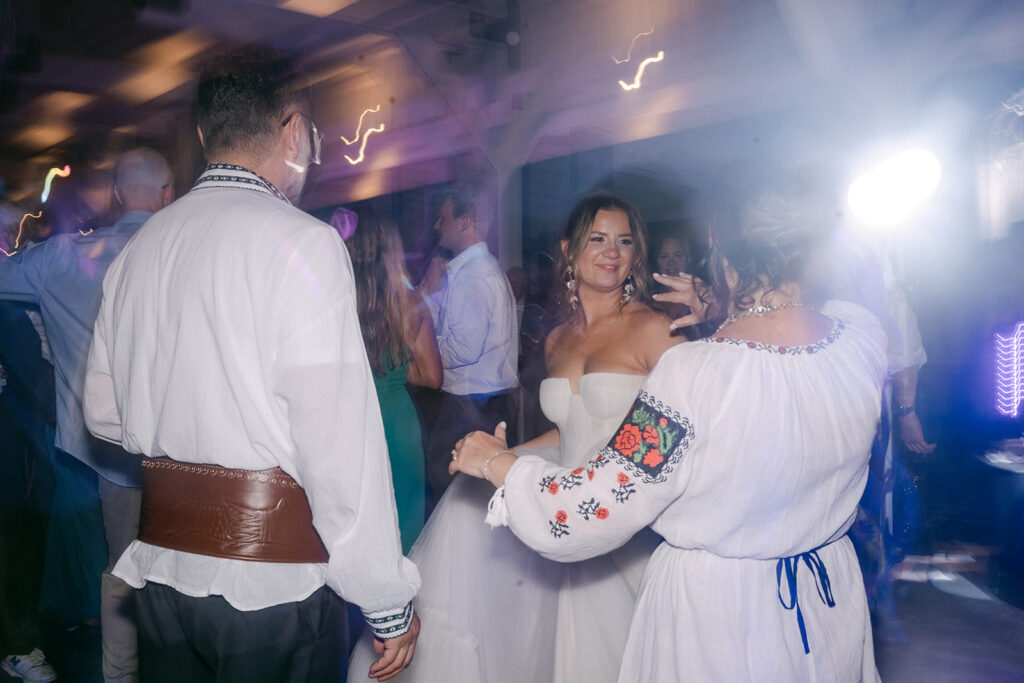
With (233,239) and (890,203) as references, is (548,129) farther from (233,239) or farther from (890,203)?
(233,239)

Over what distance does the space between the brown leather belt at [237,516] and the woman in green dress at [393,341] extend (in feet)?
4.12

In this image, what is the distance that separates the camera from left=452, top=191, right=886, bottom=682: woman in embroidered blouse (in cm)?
104

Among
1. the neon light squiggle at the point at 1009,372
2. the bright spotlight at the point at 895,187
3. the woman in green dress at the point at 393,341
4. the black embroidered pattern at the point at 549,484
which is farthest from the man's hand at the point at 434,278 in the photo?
the neon light squiggle at the point at 1009,372

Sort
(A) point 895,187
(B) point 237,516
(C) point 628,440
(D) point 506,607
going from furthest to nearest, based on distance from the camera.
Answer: (A) point 895,187 → (D) point 506,607 → (C) point 628,440 → (B) point 237,516

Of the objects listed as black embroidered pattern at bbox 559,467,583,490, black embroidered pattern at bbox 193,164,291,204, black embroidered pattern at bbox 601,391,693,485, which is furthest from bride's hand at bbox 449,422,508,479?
black embroidered pattern at bbox 193,164,291,204

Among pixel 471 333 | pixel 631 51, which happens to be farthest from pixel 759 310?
pixel 631 51

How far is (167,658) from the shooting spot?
1.01m

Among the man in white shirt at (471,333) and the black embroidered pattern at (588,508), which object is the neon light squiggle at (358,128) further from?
the black embroidered pattern at (588,508)

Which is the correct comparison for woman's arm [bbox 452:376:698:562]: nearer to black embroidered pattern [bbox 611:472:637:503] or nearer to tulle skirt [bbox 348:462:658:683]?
black embroidered pattern [bbox 611:472:637:503]

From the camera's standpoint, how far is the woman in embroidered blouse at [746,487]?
3.40ft

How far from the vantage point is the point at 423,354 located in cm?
261

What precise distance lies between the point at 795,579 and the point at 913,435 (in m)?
1.81

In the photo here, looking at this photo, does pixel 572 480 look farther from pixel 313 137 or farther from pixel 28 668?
pixel 28 668

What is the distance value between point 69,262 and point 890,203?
109 inches
